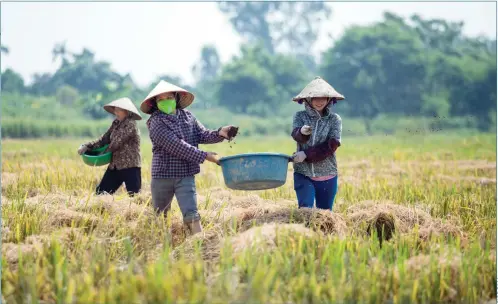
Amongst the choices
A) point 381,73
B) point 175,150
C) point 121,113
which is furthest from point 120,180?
point 381,73

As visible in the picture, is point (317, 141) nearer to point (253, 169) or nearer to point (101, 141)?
point (253, 169)

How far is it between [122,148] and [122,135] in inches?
5.7

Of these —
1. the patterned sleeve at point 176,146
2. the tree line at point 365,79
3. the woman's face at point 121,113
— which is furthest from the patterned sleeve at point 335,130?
the tree line at point 365,79

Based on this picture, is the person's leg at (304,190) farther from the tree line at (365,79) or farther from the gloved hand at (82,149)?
the tree line at (365,79)

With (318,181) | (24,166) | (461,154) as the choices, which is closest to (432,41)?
(461,154)

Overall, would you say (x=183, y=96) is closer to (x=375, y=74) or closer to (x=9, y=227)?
(x=9, y=227)

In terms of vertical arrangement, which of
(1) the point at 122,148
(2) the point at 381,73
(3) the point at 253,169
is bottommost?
(3) the point at 253,169

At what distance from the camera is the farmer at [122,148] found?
5.85 m

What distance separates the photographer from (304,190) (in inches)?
183

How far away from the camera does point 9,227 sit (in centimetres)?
422

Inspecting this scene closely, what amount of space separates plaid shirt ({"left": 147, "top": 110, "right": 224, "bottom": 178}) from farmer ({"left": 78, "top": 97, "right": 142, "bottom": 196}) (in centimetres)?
146

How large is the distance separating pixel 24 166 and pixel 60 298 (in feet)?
22.4

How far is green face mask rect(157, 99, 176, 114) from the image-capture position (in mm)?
4410

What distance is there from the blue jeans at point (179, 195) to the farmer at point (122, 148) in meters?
1.42
